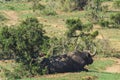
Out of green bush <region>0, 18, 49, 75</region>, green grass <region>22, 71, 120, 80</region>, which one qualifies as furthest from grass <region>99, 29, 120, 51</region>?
green bush <region>0, 18, 49, 75</region>

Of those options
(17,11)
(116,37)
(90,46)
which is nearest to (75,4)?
(17,11)

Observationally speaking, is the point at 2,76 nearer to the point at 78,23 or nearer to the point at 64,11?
the point at 78,23

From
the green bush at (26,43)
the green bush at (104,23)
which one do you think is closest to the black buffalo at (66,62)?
the green bush at (26,43)

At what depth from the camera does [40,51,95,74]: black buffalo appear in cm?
2631

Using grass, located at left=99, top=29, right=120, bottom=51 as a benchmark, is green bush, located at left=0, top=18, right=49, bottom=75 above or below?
above

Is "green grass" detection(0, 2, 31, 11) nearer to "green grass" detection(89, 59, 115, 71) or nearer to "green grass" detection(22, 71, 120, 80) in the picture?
"green grass" detection(89, 59, 115, 71)

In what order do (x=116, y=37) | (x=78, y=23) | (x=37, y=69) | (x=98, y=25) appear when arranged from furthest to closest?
(x=98, y=25), (x=116, y=37), (x=78, y=23), (x=37, y=69)

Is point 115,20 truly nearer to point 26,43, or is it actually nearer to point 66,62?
point 66,62

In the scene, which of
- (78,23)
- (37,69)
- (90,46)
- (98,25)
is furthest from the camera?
(98,25)

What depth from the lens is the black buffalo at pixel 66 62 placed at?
2631 centimetres

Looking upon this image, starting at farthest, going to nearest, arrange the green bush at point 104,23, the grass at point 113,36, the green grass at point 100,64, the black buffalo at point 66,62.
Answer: the green bush at point 104,23
the grass at point 113,36
the green grass at point 100,64
the black buffalo at point 66,62

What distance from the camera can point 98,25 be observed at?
56562mm

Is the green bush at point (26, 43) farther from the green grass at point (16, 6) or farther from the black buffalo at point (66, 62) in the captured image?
the green grass at point (16, 6)

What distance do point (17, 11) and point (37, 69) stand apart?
40.4 metres
